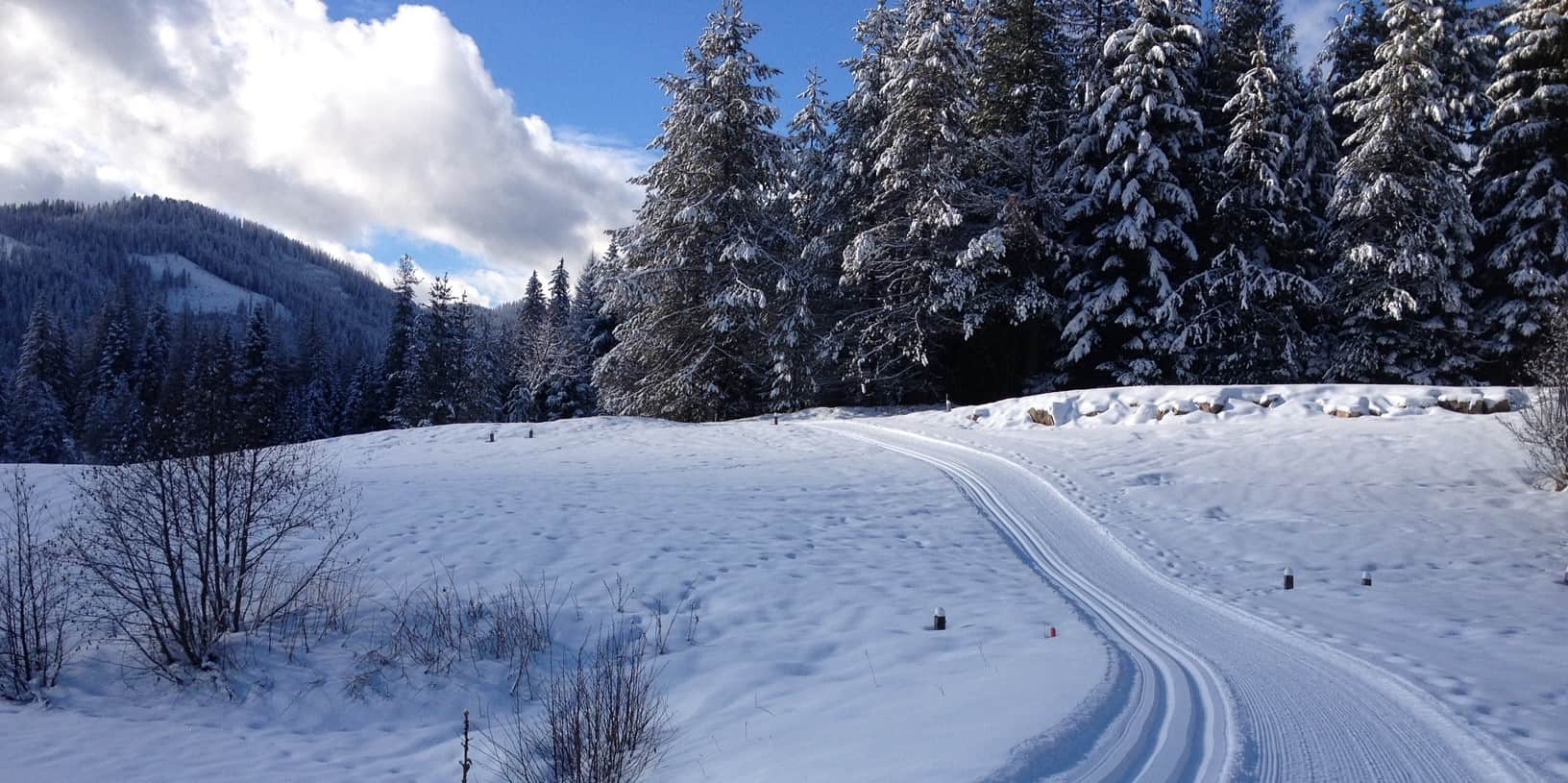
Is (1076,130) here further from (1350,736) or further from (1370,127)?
(1350,736)

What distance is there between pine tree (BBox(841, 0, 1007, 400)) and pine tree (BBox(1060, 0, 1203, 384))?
3145 millimetres

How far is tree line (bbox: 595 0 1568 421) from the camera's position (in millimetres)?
22922

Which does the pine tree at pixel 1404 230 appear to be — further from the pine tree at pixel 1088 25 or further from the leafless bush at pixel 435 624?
the leafless bush at pixel 435 624

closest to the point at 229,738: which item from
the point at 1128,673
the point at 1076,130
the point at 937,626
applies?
the point at 937,626

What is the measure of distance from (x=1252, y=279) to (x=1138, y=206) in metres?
3.81

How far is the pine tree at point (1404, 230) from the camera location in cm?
2256

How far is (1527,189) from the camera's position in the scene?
22.7 metres

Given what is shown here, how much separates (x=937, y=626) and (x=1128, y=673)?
89.5 inches

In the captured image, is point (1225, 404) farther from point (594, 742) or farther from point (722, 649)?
point (594, 742)

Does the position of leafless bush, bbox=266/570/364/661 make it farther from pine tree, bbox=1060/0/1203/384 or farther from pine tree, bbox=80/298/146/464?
pine tree, bbox=80/298/146/464

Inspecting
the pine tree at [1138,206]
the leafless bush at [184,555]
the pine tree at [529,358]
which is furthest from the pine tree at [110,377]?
the pine tree at [1138,206]

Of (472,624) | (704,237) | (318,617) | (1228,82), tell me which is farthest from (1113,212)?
(318,617)

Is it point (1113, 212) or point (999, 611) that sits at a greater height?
point (1113, 212)

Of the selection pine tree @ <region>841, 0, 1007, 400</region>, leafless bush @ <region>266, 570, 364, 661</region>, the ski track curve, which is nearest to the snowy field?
the ski track curve
